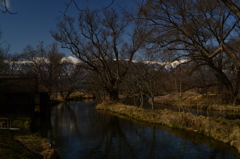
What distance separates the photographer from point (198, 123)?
517 inches

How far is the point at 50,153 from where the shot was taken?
809cm

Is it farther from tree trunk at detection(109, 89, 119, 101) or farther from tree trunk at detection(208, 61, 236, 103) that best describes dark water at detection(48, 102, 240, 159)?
tree trunk at detection(109, 89, 119, 101)

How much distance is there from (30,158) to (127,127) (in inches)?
363

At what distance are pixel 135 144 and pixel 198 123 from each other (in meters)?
4.48

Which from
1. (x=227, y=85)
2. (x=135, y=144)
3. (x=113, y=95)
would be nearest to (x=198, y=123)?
(x=135, y=144)

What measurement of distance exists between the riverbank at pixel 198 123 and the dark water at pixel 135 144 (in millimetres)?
463

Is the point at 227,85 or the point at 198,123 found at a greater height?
the point at 227,85

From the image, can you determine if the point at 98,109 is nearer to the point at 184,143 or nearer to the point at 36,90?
the point at 36,90

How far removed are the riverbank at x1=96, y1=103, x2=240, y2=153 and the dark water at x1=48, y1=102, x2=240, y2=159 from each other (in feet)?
1.52

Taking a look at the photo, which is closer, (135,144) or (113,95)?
(135,144)

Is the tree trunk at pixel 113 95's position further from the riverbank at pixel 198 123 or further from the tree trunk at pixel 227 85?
the tree trunk at pixel 227 85

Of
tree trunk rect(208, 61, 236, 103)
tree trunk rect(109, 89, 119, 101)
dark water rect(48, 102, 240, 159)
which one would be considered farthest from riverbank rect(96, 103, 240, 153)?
tree trunk rect(208, 61, 236, 103)

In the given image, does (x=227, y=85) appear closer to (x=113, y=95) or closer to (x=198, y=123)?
(x=198, y=123)

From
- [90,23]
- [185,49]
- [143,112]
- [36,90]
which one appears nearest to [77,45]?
[90,23]
